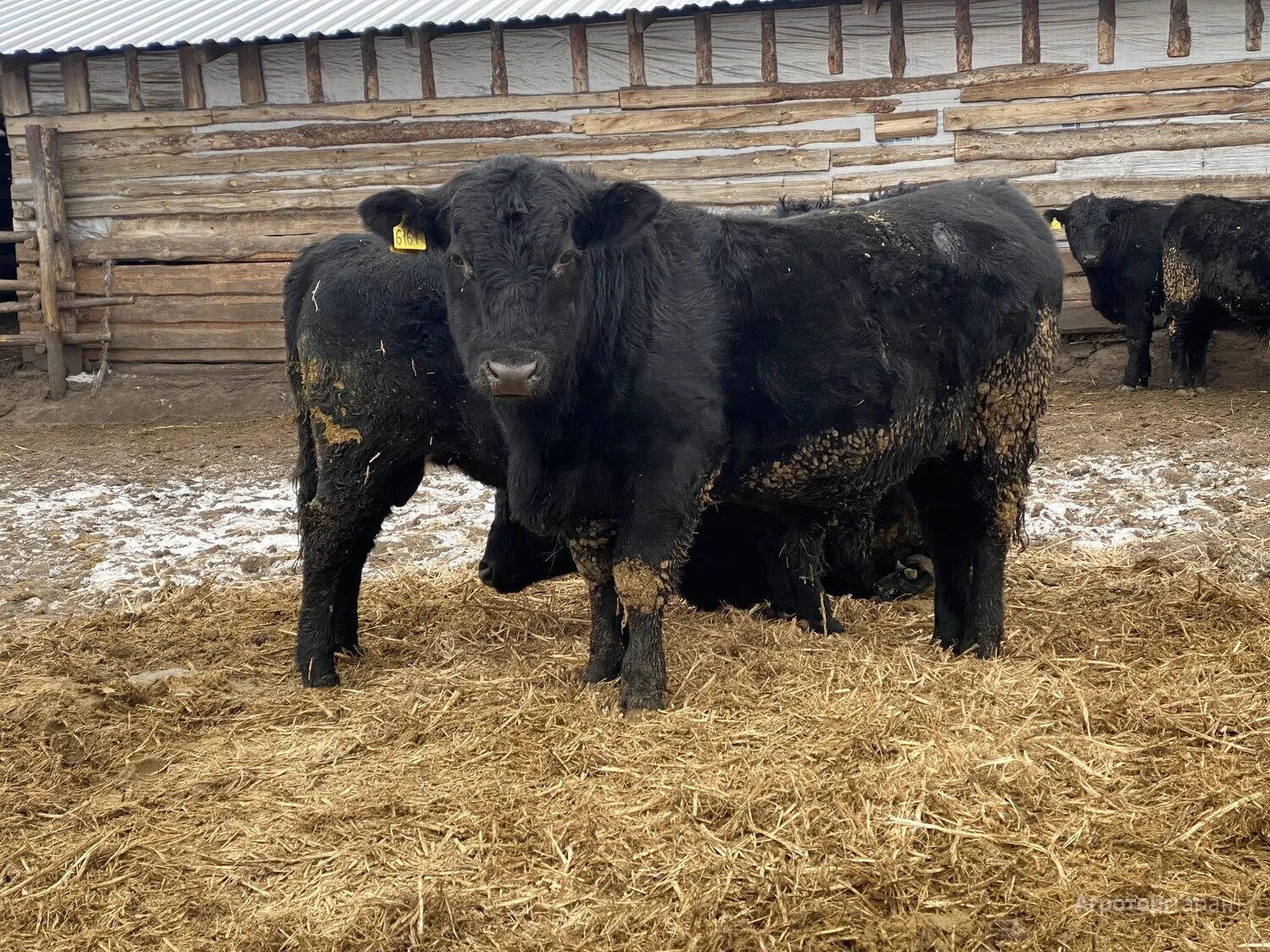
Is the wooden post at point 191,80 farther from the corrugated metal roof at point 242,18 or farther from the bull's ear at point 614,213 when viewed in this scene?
the bull's ear at point 614,213

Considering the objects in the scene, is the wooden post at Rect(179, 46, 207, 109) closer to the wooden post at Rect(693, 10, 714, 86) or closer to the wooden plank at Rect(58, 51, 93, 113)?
the wooden plank at Rect(58, 51, 93, 113)

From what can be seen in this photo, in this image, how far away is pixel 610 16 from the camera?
43.1ft

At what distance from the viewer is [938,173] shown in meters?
13.3

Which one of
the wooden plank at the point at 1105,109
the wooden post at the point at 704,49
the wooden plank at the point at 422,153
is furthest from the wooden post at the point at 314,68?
the wooden plank at the point at 1105,109

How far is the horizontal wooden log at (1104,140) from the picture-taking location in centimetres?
1287

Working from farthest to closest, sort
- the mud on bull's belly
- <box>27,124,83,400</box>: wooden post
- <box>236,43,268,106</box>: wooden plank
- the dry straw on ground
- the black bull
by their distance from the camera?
<box>27,124,83,400</box>: wooden post < <box>236,43,268,106</box>: wooden plank < the black bull < the mud on bull's belly < the dry straw on ground

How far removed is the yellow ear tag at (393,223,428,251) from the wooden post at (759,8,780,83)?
915cm

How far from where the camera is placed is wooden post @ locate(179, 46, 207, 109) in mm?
14289

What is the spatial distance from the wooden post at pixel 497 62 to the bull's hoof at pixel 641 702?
1036 cm

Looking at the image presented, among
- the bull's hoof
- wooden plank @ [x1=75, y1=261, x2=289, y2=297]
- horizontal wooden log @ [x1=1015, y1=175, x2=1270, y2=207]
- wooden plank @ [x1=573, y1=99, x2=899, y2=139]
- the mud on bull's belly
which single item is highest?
wooden plank @ [x1=573, y1=99, x2=899, y2=139]

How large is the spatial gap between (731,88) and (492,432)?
9.04 metres

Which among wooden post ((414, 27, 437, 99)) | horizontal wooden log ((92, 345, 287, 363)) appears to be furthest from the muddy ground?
wooden post ((414, 27, 437, 99))

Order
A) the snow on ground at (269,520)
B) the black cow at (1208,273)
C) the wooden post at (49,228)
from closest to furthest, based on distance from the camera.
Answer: the snow on ground at (269,520) → the black cow at (1208,273) → the wooden post at (49,228)

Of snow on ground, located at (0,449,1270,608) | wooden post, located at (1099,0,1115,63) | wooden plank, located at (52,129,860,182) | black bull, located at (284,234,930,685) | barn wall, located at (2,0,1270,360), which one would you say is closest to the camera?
black bull, located at (284,234,930,685)
